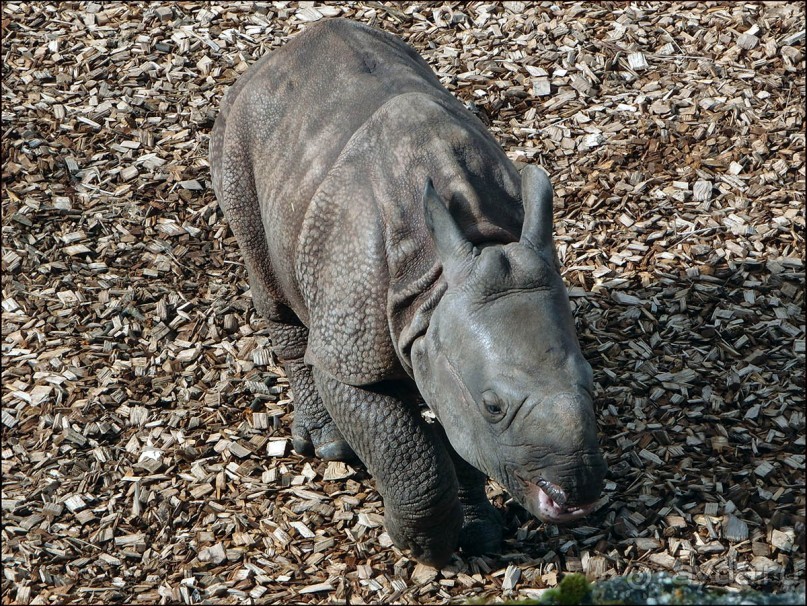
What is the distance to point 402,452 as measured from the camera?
5.50 m

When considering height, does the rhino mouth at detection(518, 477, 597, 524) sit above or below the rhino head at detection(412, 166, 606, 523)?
below

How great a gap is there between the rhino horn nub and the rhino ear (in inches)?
10.5

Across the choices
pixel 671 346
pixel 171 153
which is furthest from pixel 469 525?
pixel 171 153

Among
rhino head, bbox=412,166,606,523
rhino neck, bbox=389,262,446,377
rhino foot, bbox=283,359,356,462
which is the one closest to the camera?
rhino head, bbox=412,166,606,523

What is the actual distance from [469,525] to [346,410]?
1.00m

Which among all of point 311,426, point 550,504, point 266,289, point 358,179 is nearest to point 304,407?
point 311,426

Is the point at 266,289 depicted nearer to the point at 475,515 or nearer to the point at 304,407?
the point at 304,407

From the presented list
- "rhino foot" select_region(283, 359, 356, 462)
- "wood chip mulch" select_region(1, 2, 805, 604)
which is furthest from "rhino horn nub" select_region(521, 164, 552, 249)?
"rhino foot" select_region(283, 359, 356, 462)

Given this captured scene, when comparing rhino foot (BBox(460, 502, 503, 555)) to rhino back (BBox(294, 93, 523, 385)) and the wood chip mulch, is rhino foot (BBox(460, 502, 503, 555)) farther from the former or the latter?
rhino back (BBox(294, 93, 523, 385))

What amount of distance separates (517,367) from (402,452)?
115 cm

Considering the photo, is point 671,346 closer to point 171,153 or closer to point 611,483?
point 611,483

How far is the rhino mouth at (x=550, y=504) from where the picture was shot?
4613 mm

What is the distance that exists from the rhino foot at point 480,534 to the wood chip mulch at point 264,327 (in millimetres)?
87

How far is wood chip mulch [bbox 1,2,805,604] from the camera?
597cm
